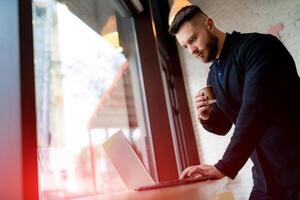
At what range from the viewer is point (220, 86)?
1211 mm

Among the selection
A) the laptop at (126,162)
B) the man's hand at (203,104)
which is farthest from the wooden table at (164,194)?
the man's hand at (203,104)

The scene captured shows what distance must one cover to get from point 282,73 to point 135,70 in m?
1.34

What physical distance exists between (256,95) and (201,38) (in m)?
0.47

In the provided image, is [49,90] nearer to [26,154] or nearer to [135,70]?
[26,154]

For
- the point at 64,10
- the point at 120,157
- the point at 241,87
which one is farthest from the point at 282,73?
the point at 64,10

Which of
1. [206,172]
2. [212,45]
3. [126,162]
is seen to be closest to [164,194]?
[206,172]

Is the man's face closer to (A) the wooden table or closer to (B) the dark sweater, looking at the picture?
(B) the dark sweater

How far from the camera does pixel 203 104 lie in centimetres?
120

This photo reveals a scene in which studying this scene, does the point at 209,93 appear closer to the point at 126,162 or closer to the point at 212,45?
the point at 212,45

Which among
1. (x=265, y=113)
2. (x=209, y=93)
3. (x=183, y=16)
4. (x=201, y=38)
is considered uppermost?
(x=183, y=16)

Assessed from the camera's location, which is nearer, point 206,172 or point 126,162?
point 206,172

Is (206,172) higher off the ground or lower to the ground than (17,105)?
lower

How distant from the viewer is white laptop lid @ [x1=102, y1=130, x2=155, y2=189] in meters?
1.01

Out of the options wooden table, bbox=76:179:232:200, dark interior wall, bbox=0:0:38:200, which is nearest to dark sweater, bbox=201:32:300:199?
wooden table, bbox=76:179:232:200
